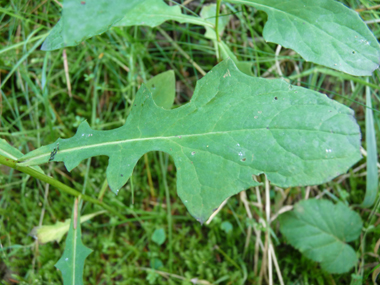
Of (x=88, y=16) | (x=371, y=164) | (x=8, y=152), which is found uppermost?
(x=88, y=16)

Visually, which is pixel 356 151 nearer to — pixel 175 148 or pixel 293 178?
pixel 293 178

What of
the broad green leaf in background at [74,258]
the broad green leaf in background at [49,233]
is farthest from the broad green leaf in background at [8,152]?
the broad green leaf in background at [49,233]

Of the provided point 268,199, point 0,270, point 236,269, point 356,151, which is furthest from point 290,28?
point 0,270

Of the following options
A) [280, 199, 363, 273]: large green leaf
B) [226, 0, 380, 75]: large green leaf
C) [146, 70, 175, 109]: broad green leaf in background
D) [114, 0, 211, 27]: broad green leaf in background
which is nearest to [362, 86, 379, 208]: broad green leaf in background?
[280, 199, 363, 273]: large green leaf

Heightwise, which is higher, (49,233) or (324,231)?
(49,233)

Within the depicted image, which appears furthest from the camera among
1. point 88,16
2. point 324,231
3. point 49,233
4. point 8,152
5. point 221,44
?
point 324,231

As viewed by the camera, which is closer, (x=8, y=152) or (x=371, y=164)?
(x=8, y=152)

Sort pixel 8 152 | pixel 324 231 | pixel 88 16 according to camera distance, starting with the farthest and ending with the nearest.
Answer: pixel 324 231
pixel 8 152
pixel 88 16

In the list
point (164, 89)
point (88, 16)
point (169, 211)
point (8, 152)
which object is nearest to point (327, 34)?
point (164, 89)

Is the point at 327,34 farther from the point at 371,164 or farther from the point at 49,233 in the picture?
the point at 49,233
